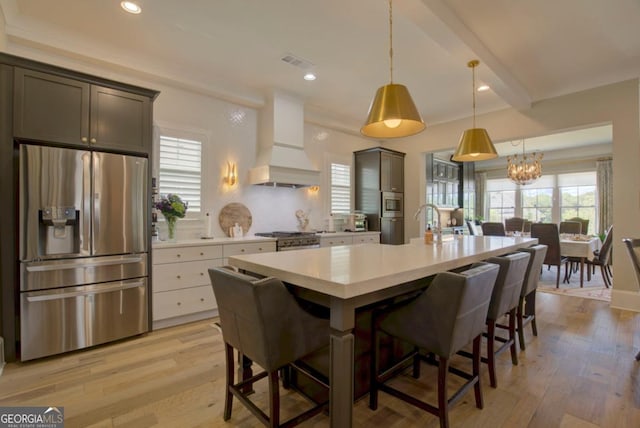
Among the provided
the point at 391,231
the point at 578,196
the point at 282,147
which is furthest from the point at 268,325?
the point at 578,196

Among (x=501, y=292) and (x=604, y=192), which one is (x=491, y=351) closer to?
(x=501, y=292)

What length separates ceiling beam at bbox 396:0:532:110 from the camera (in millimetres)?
2377

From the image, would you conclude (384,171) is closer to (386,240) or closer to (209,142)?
(386,240)

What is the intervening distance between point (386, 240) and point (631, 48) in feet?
13.0

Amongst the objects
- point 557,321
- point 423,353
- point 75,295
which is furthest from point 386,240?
point 75,295

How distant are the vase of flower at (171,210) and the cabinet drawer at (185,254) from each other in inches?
11.4

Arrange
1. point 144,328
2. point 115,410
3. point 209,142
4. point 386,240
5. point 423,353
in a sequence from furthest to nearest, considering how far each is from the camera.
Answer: point 386,240 < point 209,142 < point 144,328 < point 423,353 < point 115,410

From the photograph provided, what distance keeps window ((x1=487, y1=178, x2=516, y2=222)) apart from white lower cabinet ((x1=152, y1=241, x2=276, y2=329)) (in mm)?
A: 8318

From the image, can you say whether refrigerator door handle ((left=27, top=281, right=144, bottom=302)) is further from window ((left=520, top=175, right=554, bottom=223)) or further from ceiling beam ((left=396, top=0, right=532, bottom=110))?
window ((left=520, top=175, right=554, bottom=223))

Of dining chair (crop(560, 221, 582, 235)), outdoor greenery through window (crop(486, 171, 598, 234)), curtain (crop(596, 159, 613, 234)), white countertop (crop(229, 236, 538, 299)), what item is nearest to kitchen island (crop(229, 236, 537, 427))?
white countertop (crop(229, 236, 538, 299))

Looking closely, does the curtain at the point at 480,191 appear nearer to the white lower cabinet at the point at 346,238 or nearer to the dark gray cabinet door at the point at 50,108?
the white lower cabinet at the point at 346,238

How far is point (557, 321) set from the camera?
3.42 meters

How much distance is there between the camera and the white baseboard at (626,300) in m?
3.77

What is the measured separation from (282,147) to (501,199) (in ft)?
24.6
